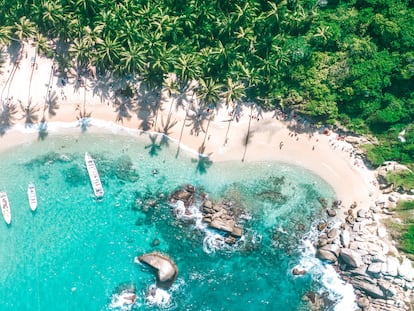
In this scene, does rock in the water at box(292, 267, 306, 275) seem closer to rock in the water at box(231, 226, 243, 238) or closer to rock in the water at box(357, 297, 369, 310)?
rock in the water at box(357, 297, 369, 310)

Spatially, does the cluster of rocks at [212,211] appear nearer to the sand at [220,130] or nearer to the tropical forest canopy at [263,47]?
the sand at [220,130]

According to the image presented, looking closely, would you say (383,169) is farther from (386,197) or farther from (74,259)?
(74,259)

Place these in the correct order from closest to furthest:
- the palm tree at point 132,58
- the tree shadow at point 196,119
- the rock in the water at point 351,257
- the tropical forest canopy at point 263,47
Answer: the palm tree at point 132,58 → the tropical forest canopy at point 263,47 → the rock in the water at point 351,257 → the tree shadow at point 196,119

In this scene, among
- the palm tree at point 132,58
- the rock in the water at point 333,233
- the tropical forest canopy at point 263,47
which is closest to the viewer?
the palm tree at point 132,58

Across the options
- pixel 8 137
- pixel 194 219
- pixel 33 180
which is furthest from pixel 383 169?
pixel 8 137

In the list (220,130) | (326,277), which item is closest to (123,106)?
(220,130)

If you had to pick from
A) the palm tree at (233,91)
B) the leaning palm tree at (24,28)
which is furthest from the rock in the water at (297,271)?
the leaning palm tree at (24,28)
